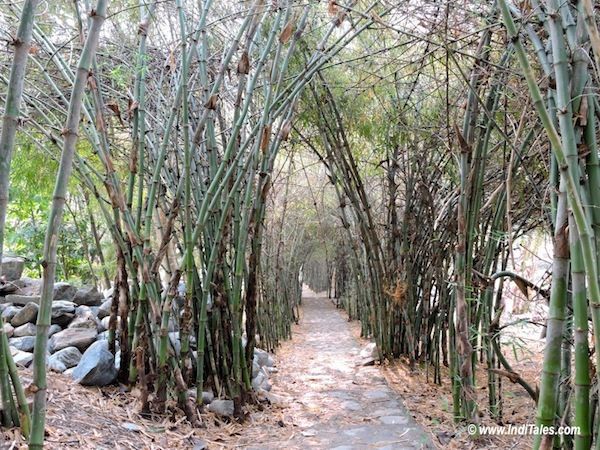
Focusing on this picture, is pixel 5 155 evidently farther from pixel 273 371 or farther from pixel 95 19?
pixel 273 371

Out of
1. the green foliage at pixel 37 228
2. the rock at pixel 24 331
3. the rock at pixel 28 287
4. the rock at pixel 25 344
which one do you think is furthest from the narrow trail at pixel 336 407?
the green foliage at pixel 37 228

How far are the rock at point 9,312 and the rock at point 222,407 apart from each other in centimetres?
149

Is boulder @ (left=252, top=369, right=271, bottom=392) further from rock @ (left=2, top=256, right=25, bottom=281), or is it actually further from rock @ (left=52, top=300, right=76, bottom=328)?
rock @ (left=2, top=256, right=25, bottom=281)

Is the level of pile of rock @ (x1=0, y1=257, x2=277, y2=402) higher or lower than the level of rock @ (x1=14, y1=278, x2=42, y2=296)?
lower

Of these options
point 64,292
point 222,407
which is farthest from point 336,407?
point 64,292

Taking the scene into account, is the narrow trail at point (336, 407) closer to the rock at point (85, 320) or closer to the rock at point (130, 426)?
the rock at point (130, 426)

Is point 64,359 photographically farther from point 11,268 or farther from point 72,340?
point 11,268

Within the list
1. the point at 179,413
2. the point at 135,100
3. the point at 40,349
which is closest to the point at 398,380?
the point at 179,413

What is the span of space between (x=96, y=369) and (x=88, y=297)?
4.51ft

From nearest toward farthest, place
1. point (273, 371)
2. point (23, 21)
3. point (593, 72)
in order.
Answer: point (23, 21)
point (593, 72)
point (273, 371)

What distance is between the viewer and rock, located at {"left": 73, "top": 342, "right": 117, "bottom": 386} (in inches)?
91.9

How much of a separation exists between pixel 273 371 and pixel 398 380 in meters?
0.93

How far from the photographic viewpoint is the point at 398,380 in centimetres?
341

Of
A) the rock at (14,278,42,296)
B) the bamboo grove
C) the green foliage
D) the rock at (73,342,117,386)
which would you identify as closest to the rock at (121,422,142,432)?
the bamboo grove
